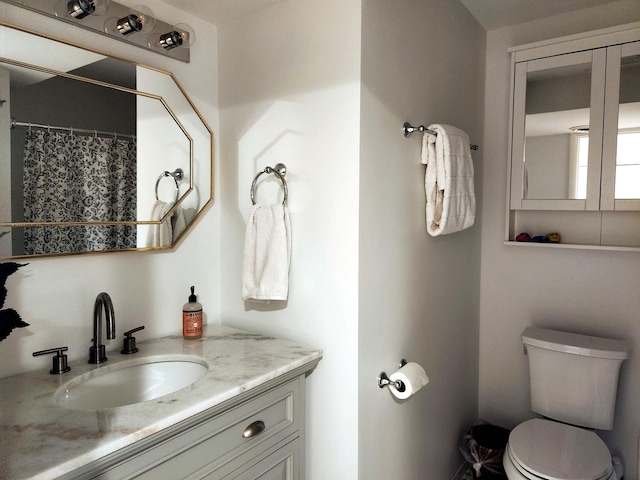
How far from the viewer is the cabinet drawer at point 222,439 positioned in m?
1.01

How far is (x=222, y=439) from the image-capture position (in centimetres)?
119

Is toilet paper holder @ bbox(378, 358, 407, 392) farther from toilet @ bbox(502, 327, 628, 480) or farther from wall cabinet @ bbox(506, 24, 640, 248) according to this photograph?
wall cabinet @ bbox(506, 24, 640, 248)

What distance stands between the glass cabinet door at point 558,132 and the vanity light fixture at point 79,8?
187 centimetres

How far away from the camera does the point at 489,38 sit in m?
2.38

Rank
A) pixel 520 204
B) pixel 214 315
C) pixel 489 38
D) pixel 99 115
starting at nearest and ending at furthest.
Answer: pixel 99 115 → pixel 214 315 → pixel 520 204 → pixel 489 38

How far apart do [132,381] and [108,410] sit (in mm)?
374

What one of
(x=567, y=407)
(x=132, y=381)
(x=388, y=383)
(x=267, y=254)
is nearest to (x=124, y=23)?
(x=267, y=254)

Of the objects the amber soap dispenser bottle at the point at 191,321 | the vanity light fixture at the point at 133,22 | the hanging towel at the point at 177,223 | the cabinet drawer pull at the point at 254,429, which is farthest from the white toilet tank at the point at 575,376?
the vanity light fixture at the point at 133,22

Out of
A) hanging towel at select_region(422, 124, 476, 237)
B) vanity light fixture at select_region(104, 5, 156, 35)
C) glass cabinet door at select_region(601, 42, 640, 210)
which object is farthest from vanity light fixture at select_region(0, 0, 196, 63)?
glass cabinet door at select_region(601, 42, 640, 210)

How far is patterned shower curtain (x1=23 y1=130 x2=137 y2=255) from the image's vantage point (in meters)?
1.30

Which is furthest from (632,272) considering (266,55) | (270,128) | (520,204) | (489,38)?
(266,55)

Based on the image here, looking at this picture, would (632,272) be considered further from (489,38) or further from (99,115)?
(99,115)

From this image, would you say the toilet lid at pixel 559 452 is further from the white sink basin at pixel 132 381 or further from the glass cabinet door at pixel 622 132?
the white sink basin at pixel 132 381

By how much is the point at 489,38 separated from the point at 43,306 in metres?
2.47
